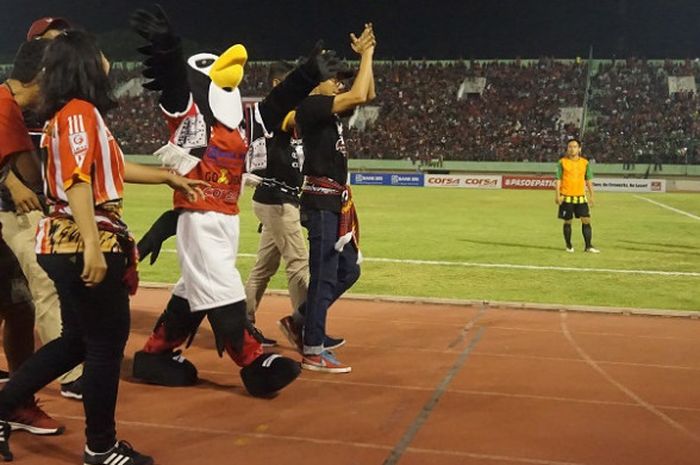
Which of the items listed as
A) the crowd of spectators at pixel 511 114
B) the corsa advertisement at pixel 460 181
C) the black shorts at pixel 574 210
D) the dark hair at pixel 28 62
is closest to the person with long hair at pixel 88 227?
the dark hair at pixel 28 62

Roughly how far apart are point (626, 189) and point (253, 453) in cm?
3169

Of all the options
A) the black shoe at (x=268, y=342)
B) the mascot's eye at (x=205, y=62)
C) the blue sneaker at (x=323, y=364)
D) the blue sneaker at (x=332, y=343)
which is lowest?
the black shoe at (x=268, y=342)

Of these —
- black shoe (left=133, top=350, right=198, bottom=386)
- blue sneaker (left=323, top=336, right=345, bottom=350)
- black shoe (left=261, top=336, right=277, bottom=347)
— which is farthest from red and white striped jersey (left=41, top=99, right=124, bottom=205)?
black shoe (left=261, top=336, right=277, bottom=347)

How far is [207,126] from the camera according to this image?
4727 mm

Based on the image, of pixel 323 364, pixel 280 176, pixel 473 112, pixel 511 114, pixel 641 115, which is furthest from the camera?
pixel 473 112

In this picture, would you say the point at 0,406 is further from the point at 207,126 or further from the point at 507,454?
the point at 507,454

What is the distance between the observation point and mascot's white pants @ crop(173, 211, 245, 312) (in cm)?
473

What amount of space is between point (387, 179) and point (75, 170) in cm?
3322

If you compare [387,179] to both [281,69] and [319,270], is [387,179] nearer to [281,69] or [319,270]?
[281,69]

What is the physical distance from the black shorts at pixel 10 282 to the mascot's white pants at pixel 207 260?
1.00 m

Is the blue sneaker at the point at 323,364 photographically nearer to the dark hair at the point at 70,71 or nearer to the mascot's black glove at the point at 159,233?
the mascot's black glove at the point at 159,233

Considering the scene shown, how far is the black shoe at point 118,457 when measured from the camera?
11.9 feet

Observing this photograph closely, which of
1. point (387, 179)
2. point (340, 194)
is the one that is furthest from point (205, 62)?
point (387, 179)

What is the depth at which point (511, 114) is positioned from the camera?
46344mm
